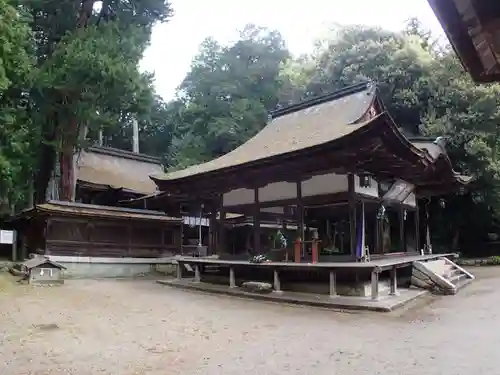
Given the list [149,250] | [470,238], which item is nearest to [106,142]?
[149,250]

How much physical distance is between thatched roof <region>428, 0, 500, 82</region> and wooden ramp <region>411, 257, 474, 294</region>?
10.9m

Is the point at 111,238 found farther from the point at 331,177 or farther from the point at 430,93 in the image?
the point at 430,93

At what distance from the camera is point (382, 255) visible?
13953mm

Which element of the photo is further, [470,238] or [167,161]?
[167,161]

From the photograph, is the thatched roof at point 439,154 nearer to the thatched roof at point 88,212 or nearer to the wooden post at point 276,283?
the wooden post at point 276,283

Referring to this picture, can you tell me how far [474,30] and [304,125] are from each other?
13.5 m

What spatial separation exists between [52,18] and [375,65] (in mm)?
18256

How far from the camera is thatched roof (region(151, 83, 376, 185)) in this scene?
1399 centimetres

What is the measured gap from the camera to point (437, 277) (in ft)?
43.4

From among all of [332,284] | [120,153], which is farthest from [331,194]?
[120,153]

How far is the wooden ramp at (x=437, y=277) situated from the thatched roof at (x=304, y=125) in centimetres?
485

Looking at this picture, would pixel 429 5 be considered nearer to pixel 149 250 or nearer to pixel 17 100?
pixel 149 250

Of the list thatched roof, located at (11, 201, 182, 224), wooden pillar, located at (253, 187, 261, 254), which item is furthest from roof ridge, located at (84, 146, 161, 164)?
wooden pillar, located at (253, 187, 261, 254)

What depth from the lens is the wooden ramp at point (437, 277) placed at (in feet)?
42.4
